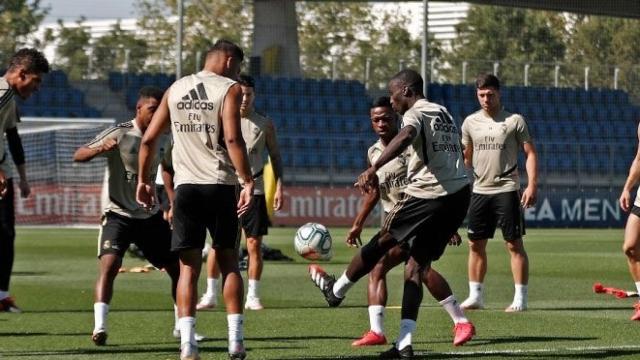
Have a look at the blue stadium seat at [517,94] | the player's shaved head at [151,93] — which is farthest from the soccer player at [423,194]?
the blue stadium seat at [517,94]

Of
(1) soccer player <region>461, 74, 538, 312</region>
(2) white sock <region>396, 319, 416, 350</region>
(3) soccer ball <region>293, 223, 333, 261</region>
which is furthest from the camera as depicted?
(3) soccer ball <region>293, 223, 333, 261</region>

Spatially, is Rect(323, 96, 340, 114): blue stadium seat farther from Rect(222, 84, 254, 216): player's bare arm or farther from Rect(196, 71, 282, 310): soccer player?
Rect(222, 84, 254, 216): player's bare arm

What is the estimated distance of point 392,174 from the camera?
465 inches

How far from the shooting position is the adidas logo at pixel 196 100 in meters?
9.23

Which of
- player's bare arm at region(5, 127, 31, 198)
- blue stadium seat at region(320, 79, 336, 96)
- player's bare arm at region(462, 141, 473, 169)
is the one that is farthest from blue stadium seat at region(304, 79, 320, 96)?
player's bare arm at region(5, 127, 31, 198)

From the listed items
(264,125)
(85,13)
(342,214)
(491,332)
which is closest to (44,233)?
(85,13)

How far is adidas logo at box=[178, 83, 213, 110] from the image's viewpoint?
9.23 metres

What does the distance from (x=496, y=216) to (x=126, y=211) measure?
4.38 m

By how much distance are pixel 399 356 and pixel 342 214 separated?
24995mm

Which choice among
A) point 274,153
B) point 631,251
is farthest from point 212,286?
point 631,251

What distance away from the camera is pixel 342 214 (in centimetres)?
3484

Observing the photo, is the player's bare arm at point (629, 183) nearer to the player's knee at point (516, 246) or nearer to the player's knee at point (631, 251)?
the player's knee at point (631, 251)

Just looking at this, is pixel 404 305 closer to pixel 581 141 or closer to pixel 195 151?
pixel 195 151

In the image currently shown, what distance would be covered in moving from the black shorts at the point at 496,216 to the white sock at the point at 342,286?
3.27 metres
